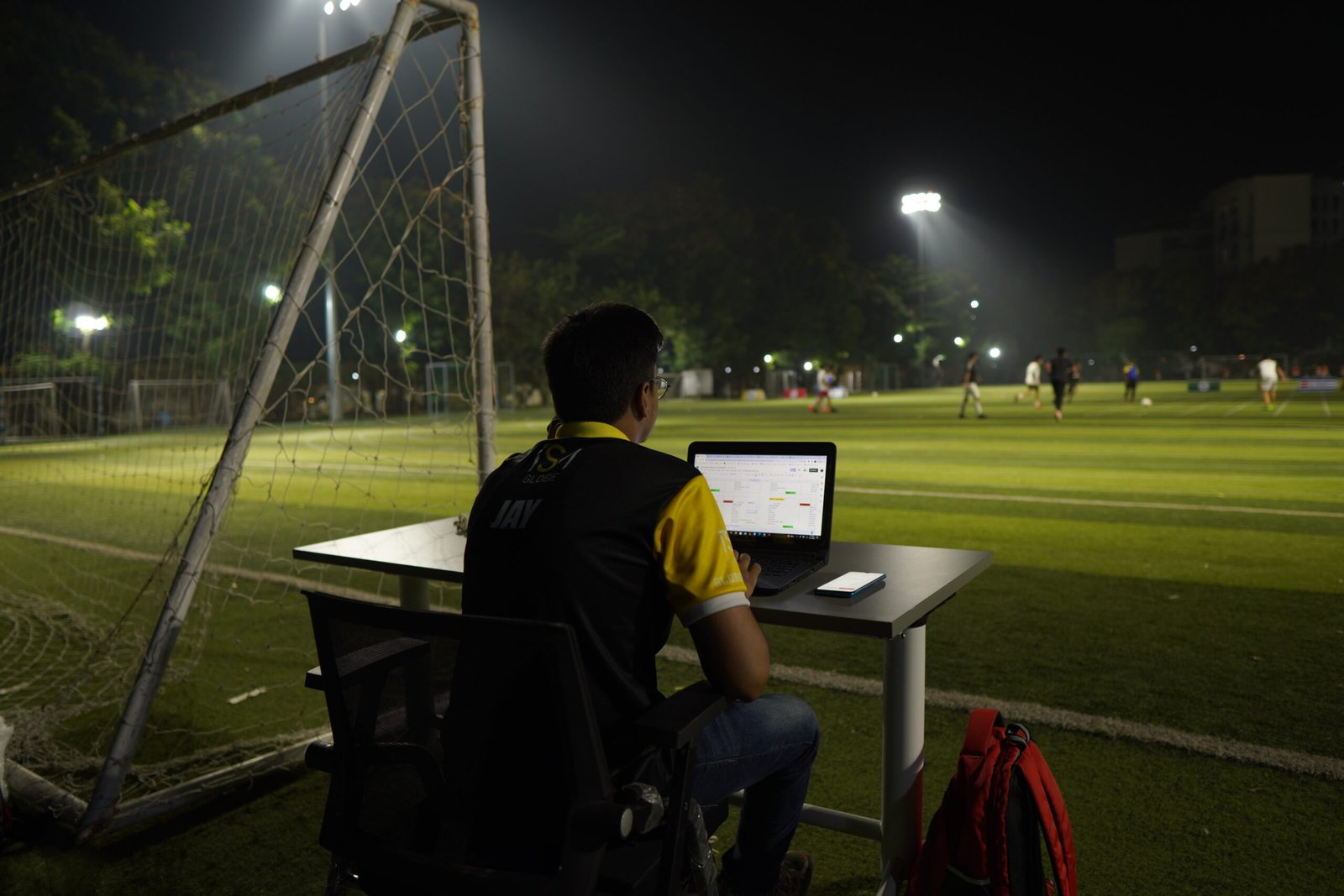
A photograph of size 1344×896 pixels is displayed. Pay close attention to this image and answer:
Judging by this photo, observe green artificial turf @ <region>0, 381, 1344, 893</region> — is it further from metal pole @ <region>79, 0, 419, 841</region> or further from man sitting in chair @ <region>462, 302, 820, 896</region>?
man sitting in chair @ <region>462, 302, 820, 896</region>

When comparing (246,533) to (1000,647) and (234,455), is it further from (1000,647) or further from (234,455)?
(1000,647)

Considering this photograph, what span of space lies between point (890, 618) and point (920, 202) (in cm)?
6403

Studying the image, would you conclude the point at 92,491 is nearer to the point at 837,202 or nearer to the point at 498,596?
the point at 498,596

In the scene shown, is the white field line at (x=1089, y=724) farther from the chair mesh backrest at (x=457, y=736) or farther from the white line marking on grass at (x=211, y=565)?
the chair mesh backrest at (x=457, y=736)

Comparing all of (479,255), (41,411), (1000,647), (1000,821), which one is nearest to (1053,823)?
(1000,821)

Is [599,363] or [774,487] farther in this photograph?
[774,487]

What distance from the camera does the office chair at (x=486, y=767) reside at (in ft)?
5.27

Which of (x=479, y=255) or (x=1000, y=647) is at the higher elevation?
(x=479, y=255)

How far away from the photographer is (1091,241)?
102m

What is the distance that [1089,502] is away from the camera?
9.64 meters

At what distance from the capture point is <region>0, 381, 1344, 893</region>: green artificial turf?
305cm

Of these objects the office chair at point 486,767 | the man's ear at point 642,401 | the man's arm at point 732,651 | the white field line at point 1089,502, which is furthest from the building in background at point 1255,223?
the office chair at point 486,767

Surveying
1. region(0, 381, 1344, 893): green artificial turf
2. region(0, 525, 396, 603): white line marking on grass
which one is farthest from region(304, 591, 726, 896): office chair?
region(0, 525, 396, 603): white line marking on grass

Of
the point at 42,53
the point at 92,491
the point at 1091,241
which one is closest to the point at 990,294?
the point at 1091,241
